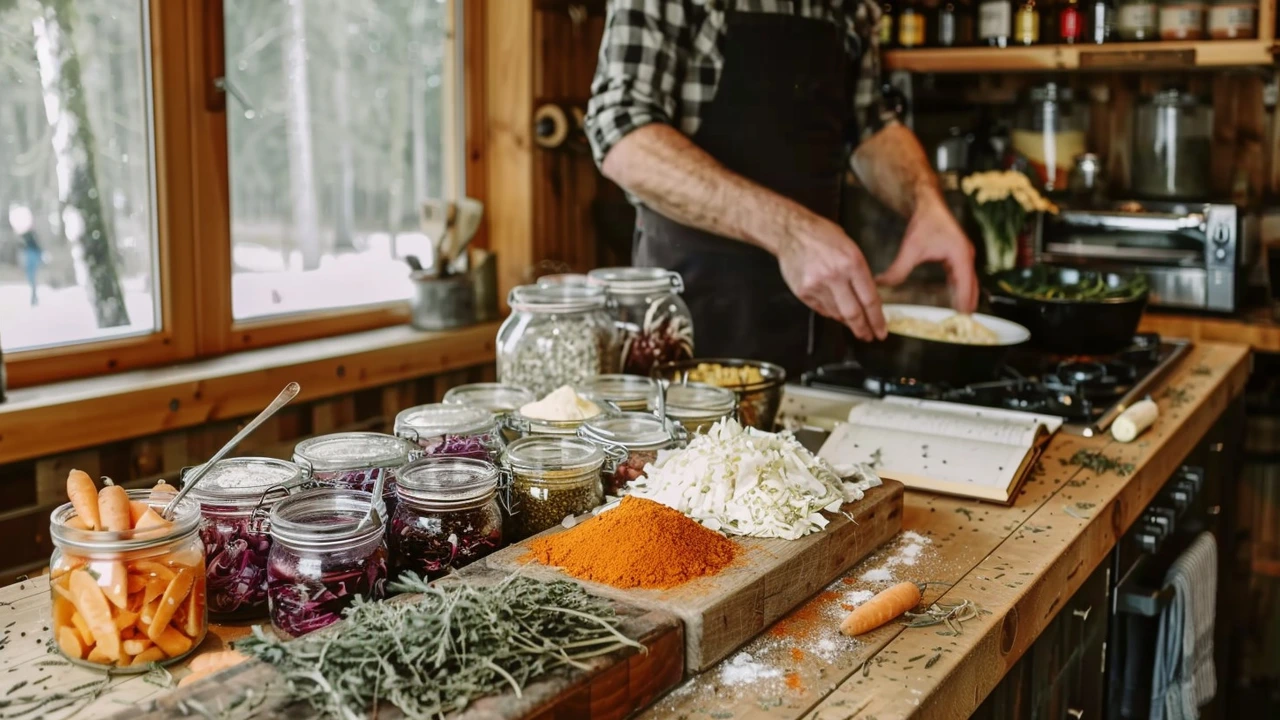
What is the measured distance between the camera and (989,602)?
4.25ft

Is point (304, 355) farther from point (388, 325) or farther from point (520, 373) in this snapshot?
point (520, 373)

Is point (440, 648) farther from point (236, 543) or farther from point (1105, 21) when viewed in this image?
point (1105, 21)

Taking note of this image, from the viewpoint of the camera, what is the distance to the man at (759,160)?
2.13 metres

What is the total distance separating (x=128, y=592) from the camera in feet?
3.41

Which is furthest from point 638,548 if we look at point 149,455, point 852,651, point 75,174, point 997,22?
point 997,22

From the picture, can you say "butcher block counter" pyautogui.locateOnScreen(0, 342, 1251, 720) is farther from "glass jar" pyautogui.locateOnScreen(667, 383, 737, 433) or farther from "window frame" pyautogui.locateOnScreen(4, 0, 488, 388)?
"window frame" pyautogui.locateOnScreen(4, 0, 488, 388)

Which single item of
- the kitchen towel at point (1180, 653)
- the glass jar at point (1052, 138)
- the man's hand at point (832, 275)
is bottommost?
the kitchen towel at point (1180, 653)

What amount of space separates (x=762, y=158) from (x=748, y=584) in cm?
164

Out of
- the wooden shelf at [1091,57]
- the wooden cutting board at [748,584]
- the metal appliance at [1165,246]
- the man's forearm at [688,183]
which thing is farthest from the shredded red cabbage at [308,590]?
the wooden shelf at [1091,57]

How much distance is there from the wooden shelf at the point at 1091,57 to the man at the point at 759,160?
112 centimetres

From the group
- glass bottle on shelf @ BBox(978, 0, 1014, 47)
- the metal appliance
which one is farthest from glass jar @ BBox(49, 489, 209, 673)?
glass bottle on shelf @ BBox(978, 0, 1014, 47)

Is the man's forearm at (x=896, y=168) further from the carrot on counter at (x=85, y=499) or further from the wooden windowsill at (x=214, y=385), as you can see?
the carrot on counter at (x=85, y=499)

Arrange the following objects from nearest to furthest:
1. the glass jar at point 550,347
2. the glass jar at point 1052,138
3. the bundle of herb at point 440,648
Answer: the bundle of herb at point 440,648, the glass jar at point 550,347, the glass jar at point 1052,138

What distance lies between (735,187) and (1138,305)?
2.76ft
